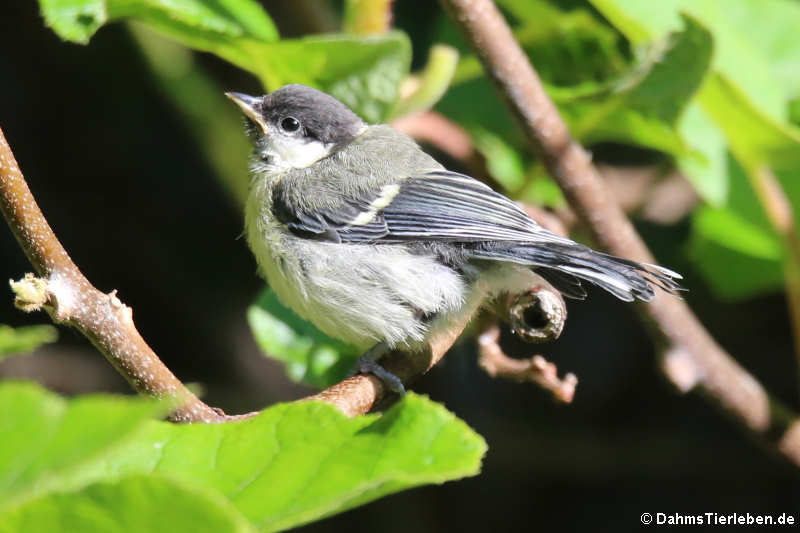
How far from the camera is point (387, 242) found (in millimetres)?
2277

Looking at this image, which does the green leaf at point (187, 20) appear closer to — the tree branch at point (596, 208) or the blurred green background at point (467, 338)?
the tree branch at point (596, 208)

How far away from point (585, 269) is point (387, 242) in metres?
0.55

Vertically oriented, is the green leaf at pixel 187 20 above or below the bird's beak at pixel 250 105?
above

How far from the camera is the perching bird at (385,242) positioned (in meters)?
2.12

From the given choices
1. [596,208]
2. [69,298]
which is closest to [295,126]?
[596,208]

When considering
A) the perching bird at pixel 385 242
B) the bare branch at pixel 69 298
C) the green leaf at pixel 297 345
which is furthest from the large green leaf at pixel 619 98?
the bare branch at pixel 69 298

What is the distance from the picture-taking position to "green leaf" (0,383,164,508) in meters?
0.54

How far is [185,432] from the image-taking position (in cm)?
102

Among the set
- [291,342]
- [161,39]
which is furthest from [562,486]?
[161,39]

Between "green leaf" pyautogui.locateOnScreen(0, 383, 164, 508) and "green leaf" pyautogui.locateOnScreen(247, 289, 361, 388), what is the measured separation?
5.09 ft

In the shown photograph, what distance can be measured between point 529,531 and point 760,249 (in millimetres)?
1176

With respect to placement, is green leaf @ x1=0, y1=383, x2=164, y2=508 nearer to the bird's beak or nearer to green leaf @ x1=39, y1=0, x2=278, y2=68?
green leaf @ x1=39, y1=0, x2=278, y2=68

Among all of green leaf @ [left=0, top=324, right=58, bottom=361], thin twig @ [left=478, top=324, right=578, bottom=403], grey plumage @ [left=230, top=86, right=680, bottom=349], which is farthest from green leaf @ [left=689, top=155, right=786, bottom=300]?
green leaf @ [left=0, top=324, right=58, bottom=361]

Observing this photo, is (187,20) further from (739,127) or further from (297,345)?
(739,127)
